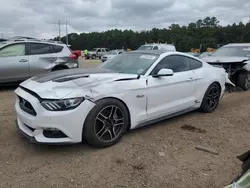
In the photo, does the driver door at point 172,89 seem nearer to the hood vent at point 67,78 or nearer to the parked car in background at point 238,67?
the hood vent at point 67,78

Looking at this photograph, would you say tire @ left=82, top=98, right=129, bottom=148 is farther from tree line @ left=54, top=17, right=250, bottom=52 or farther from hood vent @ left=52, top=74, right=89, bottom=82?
tree line @ left=54, top=17, right=250, bottom=52

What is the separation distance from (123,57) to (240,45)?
260 inches

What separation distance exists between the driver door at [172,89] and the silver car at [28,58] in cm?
471

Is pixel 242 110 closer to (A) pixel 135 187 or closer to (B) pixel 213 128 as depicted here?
(B) pixel 213 128

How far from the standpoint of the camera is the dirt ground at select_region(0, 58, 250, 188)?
297 cm

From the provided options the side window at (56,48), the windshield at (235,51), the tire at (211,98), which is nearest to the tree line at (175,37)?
the windshield at (235,51)

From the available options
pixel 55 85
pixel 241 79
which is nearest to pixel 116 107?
pixel 55 85

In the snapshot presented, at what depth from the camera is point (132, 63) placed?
4621 millimetres

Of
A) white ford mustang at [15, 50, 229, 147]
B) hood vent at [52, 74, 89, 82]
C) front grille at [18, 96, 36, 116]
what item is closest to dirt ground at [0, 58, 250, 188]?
white ford mustang at [15, 50, 229, 147]

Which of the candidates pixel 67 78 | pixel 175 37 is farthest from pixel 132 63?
pixel 175 37

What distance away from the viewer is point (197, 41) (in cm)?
6362

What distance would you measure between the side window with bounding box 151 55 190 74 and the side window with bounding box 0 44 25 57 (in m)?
5.12

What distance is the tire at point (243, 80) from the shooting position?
8.55 metres

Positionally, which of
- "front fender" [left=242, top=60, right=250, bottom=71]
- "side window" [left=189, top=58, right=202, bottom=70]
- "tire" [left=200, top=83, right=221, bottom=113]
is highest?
"side window" [left=189, top=58, right=202, bottom=70]
